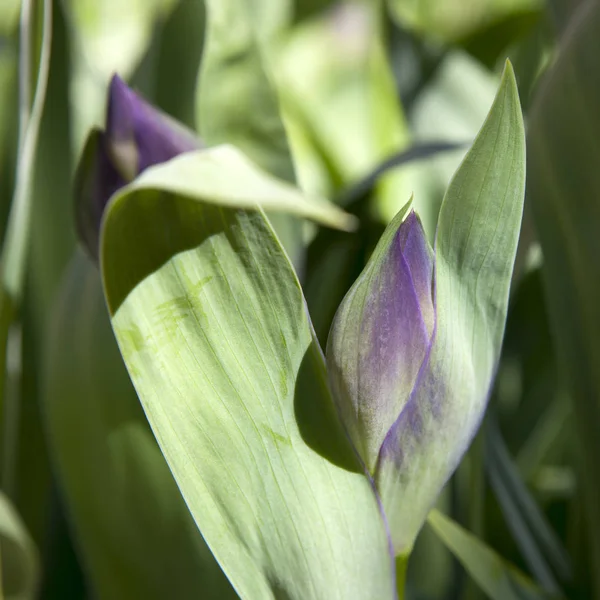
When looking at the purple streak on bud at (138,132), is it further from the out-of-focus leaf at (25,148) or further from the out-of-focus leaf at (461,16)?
the out-of-focus leaf at (461,16)

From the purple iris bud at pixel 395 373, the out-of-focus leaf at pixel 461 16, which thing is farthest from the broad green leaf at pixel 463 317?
the out-of-focus leaf at pixel 461 16

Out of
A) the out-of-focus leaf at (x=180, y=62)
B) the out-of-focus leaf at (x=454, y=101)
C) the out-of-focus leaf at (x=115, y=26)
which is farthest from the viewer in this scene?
the out-of-focus leaf at (x=115, y=26)

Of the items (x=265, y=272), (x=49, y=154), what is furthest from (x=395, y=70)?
(x=265, y=272)

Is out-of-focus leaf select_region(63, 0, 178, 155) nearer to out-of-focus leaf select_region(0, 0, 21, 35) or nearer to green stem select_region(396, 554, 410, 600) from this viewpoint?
out-of-focus leaf select_region(0, 0, 21, 35)

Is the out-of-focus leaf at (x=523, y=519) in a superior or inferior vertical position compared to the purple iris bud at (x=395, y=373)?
inferior

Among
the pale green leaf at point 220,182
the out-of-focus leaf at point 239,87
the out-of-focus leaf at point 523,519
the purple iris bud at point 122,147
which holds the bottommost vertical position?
the out-of-focus leaf at point 523,519

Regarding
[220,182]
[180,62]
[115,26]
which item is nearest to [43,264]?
[180,62]
